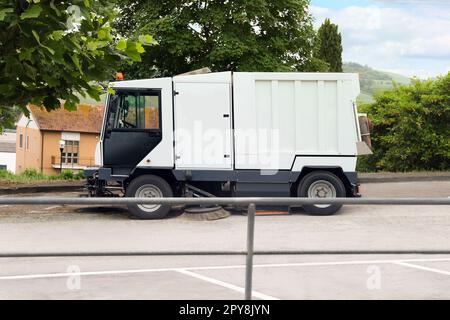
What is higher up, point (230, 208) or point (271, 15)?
point (271, 15)

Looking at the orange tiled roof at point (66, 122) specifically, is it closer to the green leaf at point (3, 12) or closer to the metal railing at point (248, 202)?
the green leaf at point (3, 12)

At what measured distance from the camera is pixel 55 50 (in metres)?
4.99

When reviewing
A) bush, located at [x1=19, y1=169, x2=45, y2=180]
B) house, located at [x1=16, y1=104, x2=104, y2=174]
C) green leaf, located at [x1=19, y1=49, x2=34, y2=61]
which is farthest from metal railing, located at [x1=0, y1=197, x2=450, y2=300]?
house, located at [x1=16, y1=104, x2=104, y2=174]

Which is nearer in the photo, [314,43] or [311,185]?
[311,185]

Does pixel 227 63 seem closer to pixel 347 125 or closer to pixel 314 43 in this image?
pixel 314 43

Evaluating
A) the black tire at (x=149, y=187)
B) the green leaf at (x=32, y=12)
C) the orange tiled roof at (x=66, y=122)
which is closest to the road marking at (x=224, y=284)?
the green leaf at (x=32, y=12)

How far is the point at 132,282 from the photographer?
4.59 metres

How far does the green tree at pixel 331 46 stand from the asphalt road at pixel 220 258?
114 feet

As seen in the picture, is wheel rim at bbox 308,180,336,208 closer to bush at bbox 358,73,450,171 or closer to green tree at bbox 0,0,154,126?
green tree at bbox 0,0,154,126

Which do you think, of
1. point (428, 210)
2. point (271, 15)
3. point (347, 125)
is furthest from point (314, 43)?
point (428, 210)

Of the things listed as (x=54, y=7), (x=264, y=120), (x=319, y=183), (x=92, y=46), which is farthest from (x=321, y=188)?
(x=54, y=7)

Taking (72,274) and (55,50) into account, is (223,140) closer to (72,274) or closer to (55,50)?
(55,50)
